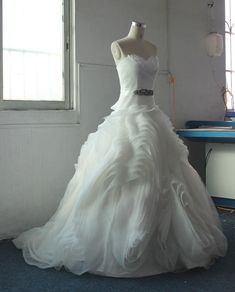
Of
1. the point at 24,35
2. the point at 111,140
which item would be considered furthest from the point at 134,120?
the point at 24,35

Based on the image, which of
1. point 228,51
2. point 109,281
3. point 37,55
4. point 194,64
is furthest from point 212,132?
point 109,281

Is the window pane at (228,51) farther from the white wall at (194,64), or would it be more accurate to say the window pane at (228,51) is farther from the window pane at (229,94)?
the white wall at (194,64)

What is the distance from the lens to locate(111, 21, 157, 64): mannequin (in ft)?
9.96

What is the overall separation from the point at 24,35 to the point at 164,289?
2201 mm

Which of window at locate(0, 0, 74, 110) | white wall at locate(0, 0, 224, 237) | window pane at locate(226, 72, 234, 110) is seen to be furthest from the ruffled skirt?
window pane at locate(226, 72, 234, 110)

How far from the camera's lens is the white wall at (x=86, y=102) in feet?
11.2

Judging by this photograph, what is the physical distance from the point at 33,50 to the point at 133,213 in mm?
1709

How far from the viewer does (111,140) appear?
9.25 feet

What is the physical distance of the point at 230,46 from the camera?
18.8 ft

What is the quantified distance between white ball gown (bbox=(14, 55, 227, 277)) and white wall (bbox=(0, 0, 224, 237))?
60 cm

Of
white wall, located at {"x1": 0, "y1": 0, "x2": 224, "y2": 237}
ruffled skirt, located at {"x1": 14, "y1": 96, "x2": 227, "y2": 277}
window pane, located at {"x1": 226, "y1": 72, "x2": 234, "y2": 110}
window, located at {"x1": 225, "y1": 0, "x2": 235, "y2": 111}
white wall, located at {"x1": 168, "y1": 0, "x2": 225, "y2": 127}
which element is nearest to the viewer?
ruffled skirt, located at {"x1": 14, "y1": 96, "x2": 227, "y2": 277}

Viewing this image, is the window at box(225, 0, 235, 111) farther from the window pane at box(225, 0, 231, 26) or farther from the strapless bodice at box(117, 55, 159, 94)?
the strapless bodice at box(117, 55, 159, 94)

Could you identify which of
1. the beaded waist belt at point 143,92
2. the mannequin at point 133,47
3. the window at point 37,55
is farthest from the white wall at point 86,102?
the beaded waist belt at point 143,92

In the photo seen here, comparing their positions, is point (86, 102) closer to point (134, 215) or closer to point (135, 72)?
point (135, 72)
